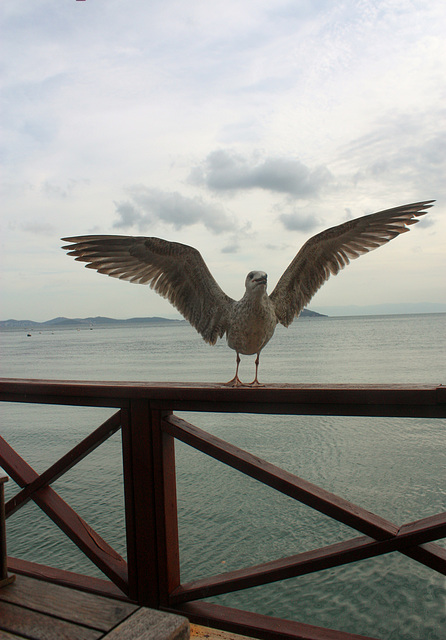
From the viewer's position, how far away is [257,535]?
4.82 m

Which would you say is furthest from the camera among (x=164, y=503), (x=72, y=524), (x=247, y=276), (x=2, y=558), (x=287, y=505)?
(x=287, y=505)

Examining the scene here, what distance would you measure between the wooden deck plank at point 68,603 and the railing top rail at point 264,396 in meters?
0.67

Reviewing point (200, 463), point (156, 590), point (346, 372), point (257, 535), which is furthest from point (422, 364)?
point (156, 590)

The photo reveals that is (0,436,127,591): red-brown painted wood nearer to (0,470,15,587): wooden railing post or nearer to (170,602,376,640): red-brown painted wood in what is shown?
(170,602,376,640): red-brown painted wood

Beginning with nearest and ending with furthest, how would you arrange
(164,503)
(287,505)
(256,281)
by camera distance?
(164,503) < (256,281) < (287,505)

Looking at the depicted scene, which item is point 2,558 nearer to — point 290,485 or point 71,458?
point 71,458

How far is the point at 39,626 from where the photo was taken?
1.08 m

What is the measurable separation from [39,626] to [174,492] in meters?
0.77

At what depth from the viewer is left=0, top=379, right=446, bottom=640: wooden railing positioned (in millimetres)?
1446

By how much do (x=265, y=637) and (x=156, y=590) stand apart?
1.40 ft

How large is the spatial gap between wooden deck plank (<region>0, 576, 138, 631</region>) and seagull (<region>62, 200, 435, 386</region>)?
157 centimetres

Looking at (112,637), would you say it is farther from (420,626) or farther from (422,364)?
(422,364)

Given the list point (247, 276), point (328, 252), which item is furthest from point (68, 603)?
point (328, 252)

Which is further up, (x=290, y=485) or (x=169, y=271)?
(x=169, y=271)
